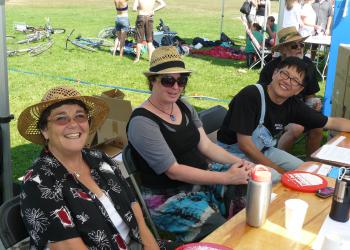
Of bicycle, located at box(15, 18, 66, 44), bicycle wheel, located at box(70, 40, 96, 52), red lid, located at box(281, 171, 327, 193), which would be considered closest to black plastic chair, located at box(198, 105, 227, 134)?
red lid, located at box(281, 171, 327, 193)

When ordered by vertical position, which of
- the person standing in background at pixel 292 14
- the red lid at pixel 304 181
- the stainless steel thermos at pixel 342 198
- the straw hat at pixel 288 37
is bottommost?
the red lid at pixel 304 181

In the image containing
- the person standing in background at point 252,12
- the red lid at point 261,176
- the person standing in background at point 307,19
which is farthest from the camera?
the person standing in background at point 252,12

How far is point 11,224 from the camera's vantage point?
6.09 feet

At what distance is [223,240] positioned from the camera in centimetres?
179

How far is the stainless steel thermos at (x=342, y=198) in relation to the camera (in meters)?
1.83

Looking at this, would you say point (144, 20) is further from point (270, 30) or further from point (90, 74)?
point (270, 30)

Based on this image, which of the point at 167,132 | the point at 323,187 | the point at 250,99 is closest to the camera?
the point at 323,187

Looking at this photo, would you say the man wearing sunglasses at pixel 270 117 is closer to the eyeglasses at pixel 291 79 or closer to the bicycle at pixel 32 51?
the eyeglasses at pixel 291 79

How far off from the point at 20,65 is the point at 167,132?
7.65 metres

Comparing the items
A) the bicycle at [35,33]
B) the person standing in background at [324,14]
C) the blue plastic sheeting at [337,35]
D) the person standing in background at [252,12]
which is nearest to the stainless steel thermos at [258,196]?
the blue plastic sheeting at [337,35]

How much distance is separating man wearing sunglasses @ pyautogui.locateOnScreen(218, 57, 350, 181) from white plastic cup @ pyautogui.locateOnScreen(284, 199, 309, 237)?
1272 mm

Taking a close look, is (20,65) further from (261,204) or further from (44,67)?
(261,204)

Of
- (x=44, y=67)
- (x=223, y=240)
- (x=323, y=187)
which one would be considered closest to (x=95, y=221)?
(x=223, y=240)

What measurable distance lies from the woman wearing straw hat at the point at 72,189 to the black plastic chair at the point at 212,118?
129cm
